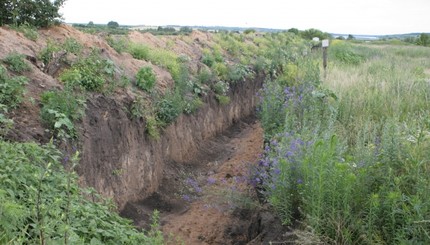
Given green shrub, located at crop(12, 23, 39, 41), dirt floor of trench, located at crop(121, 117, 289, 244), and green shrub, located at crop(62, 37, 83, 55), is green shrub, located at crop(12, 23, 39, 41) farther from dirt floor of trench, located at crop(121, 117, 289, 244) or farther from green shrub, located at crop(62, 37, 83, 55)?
dirt floor of trench, located at crop(121, 117, 289, 244)

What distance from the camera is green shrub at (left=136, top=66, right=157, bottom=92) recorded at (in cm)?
859

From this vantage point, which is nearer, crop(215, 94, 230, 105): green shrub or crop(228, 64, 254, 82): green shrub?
crop(215, 94, 230, 105): green shrub

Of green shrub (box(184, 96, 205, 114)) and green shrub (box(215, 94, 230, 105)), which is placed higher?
green shrub (box(184, 96, 205, 114))

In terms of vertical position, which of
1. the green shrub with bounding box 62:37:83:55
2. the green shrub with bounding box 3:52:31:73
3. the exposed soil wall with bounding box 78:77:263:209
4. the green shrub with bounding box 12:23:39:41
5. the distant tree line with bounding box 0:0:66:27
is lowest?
the exposed soil wall with bounding box 78:77:263:209

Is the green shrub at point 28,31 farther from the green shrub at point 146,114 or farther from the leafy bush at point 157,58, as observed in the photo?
the leafy bush at point 157,58

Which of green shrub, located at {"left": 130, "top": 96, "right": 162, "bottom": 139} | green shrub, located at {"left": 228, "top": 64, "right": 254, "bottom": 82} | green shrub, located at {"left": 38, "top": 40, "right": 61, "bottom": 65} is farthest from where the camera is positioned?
green shrub, located at {"left": 228, "top": 64, "right": 254, "bottom": 82}

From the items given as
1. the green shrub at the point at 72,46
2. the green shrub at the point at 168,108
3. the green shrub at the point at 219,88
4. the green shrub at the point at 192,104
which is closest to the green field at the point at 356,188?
the green shrub at the point at 168,108

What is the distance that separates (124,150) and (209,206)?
1.67 meters

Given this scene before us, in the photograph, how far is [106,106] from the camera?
7.03 metres

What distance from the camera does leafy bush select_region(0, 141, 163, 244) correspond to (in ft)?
10.3

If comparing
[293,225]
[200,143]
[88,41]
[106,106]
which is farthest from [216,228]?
[88,41]

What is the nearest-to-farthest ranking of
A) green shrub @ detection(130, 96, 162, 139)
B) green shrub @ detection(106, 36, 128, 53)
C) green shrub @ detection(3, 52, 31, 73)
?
green shrub @ detection(3, 52, 31, 73) → green shrub @ detection(130, 96, 162, 139) → green shrub @ detection(106, 36, 128, 53)

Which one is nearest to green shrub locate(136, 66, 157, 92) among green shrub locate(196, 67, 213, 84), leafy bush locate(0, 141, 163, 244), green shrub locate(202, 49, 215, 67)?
green shrub locate(196, 67, 213, 84)

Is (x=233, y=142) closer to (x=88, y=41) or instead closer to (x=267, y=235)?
(x=88, y=41)
